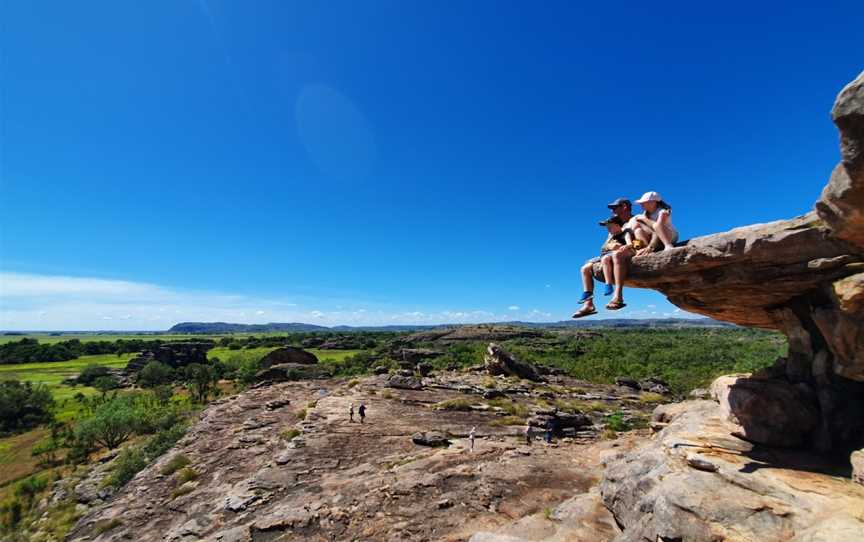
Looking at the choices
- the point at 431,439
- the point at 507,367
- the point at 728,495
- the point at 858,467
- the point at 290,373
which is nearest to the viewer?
the point at 858,467

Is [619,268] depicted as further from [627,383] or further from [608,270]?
[627,383]

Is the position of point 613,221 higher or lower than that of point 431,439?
higher

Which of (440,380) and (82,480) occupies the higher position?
(440,380)

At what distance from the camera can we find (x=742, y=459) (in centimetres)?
1152

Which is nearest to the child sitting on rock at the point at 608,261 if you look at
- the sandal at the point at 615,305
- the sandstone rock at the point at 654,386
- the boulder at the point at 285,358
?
the sandal at the point at 615,305

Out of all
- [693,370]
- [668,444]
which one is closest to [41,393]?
[668,444]

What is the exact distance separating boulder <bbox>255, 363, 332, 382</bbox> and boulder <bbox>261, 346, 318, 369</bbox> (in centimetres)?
416

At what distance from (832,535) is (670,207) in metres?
8.03

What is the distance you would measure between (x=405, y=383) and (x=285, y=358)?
43.6 metres

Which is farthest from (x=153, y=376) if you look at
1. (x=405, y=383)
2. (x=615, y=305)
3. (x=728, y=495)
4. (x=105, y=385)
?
(x=728, y=495)

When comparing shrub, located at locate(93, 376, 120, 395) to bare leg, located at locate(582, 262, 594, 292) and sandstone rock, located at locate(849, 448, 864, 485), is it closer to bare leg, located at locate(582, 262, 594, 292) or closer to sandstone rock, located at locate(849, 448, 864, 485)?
bare leg, located at locate(582, 262, 594, 292)

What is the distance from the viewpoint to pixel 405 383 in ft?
163

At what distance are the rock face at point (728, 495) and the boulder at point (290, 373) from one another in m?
64.8

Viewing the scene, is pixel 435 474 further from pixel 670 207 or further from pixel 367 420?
pixel 670 207
